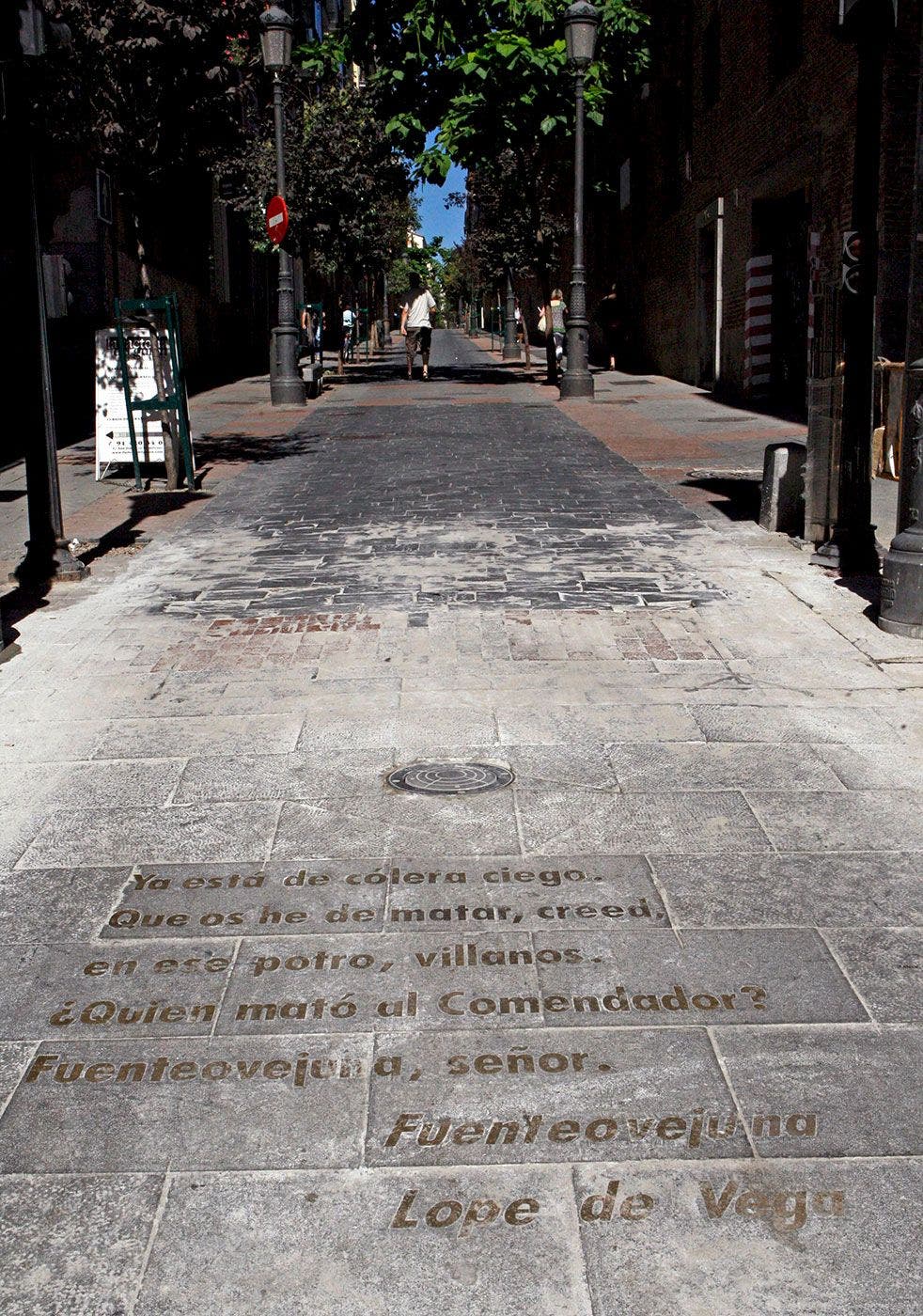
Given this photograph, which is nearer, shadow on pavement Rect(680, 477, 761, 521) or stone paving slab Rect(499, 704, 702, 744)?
stone paving slab Rect(499, 704, 702, 744)

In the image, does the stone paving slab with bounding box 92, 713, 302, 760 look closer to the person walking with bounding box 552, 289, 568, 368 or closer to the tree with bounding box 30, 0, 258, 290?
the tree with bounding box 30, 0, 258, 290

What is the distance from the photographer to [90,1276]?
7.90ft

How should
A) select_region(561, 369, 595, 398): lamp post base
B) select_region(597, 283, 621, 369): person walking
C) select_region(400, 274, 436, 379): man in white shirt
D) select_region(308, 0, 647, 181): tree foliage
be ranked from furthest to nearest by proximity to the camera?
select_region(597, 283, 621, 369): person walking, select_region(400, 274, 436, 379): man in white shirt, select_region(308, 0, 647, 181): tree foliage, select_region(561, 369, 595, 398): lamp post base

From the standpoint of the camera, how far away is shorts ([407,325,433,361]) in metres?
28.9

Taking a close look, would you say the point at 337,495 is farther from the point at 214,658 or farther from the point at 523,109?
the point at 523,109

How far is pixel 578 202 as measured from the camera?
21.8m

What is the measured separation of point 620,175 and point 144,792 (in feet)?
106

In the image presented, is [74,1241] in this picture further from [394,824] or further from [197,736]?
[197,736]

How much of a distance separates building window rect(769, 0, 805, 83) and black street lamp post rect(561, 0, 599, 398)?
254cm

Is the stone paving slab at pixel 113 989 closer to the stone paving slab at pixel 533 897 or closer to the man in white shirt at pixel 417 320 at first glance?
the stone paving slab at pixel 533 897

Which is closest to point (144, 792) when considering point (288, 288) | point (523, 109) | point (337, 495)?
point (337, 495)

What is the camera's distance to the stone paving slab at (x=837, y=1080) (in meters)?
2.76

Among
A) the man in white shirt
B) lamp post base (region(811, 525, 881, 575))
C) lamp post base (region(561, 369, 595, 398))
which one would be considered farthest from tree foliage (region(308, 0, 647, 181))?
lamp post base (region(811, 525, 881, 575))

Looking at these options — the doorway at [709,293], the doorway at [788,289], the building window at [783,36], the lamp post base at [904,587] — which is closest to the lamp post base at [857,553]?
the lamp post base at [904,587]
